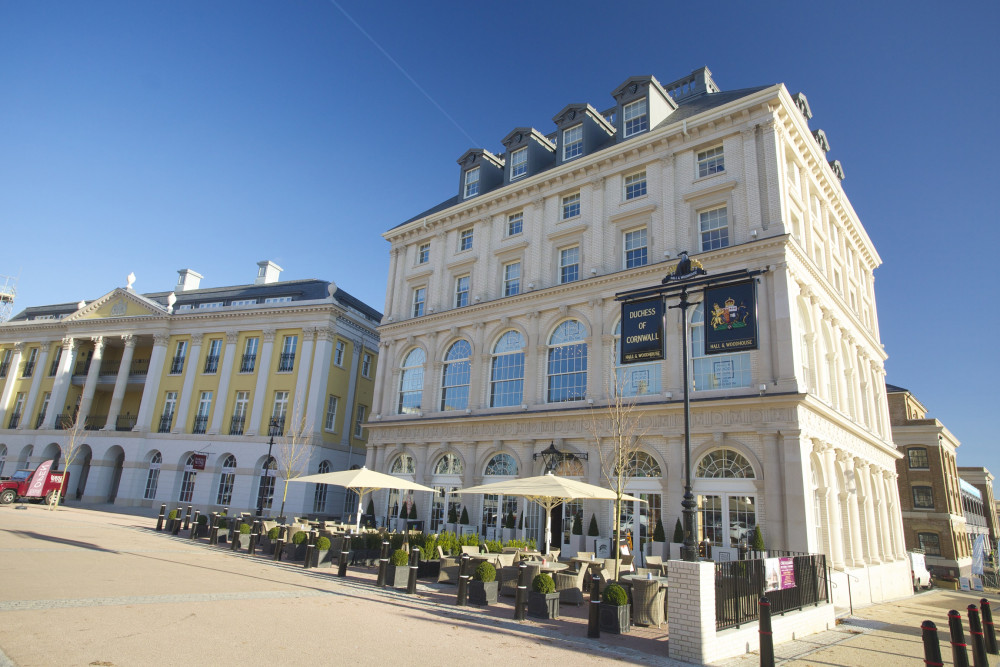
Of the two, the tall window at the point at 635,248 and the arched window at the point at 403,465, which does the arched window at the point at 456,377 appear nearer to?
the arched window at the point at 403,465

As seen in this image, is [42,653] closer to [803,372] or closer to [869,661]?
[869,661]

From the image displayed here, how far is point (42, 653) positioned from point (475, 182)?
96.1 feet

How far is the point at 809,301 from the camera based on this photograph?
74.6ft

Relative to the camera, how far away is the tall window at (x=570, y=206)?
28.0 meters

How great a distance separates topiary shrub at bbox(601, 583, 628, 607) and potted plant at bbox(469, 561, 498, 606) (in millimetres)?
2780

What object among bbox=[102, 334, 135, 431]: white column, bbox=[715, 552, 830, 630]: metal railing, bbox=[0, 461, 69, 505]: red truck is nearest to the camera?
bbox=[715, 552, 830, 630]: metal railing

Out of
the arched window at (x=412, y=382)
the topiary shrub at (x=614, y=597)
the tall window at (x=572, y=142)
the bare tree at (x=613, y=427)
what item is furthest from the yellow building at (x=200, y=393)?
the topiary shrub at (x=614, y=597)

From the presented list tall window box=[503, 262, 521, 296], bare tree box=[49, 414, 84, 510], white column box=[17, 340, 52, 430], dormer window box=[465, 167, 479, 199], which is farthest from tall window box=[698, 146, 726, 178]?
white column box=[17, 340, 52, 430]

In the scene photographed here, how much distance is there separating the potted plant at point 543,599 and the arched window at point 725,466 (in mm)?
10261

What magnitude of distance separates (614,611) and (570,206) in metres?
20.7

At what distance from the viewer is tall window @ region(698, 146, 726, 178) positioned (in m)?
23.8

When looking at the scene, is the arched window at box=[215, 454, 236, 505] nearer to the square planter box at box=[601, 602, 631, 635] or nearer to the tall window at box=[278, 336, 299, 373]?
the tall window at box=[278, 336, 299, 373]

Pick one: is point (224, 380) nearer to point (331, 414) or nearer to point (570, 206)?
point (331, 414)

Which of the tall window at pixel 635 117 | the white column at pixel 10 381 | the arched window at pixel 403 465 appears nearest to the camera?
the tall window at pixel 635 117
